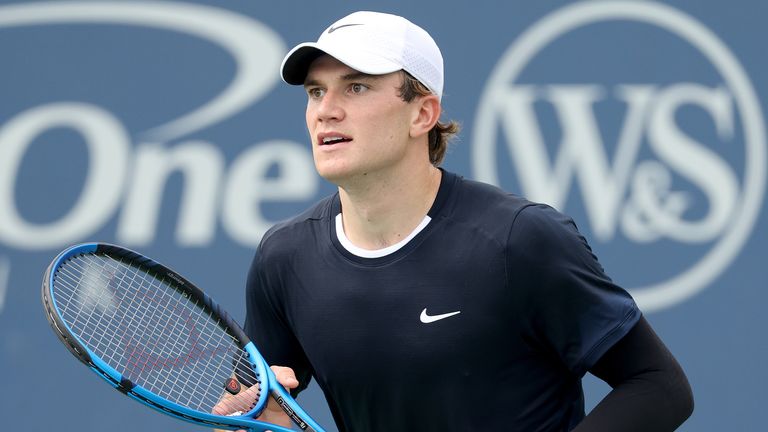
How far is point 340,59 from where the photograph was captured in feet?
10.8

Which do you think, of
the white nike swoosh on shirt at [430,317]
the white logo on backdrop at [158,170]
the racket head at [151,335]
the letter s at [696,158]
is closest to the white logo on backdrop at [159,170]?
the white logo on backdrop at [158,170]

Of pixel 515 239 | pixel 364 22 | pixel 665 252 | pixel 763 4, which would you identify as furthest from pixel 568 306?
pixel 763 4

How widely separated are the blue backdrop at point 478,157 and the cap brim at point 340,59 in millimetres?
2822

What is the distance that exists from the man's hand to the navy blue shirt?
89 mm

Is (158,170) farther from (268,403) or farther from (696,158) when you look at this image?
(268,403)

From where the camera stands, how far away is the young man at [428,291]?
10.5ft

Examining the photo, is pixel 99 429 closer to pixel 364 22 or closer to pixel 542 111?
pixel 542 111

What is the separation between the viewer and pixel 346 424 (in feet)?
11.6

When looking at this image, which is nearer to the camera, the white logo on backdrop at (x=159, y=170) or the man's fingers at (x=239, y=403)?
the man's fingers at (x=239, y=403)

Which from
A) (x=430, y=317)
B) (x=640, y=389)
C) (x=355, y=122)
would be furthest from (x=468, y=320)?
(x=355, y=122)

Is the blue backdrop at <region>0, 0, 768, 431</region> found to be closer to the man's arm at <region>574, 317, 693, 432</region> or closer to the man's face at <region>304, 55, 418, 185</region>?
the man's face at <region>304, 55, 418, 185</region>

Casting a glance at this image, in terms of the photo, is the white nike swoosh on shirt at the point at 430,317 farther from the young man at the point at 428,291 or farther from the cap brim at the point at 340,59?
the cap brim at the point at 340,59

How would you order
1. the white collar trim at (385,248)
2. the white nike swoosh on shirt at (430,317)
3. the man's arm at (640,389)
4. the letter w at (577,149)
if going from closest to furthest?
the man's arm at (640,389)
the white nike swoosh on shirt at (430,317)
the white collar trim at (385,248)
the letter w at (577,149)

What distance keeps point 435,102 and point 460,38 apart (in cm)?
288
